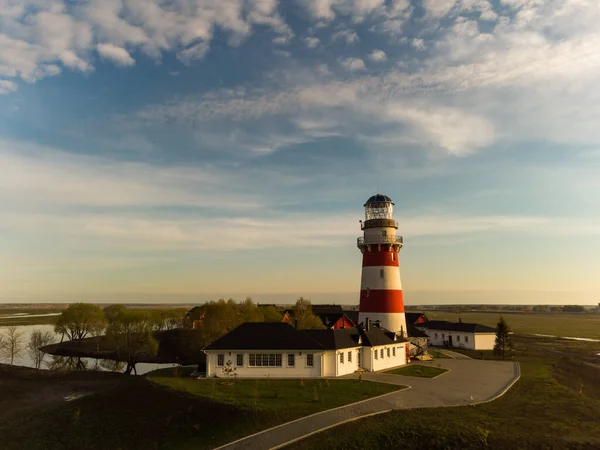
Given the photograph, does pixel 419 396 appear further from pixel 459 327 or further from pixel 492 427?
pixel 459 327

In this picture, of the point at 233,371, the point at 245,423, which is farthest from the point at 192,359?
the point at 245,423

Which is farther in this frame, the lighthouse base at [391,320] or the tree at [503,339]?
the tree at [503,339]

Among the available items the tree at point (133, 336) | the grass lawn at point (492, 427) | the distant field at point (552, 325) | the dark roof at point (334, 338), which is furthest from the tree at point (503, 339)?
the tree at point (133, 336)

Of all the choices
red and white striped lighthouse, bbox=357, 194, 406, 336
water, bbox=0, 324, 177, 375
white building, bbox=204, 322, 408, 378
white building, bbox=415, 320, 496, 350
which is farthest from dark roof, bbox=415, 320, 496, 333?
water, bbox=0, 324, 177, 375

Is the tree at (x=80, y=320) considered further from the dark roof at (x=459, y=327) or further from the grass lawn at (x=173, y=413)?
the dark roof at (x=459, y=327)

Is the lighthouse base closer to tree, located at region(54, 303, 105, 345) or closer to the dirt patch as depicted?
the dirt patch

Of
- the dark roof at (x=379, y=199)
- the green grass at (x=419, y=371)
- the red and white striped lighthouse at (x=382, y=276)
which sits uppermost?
the dark roof at (x=379, y=199)
